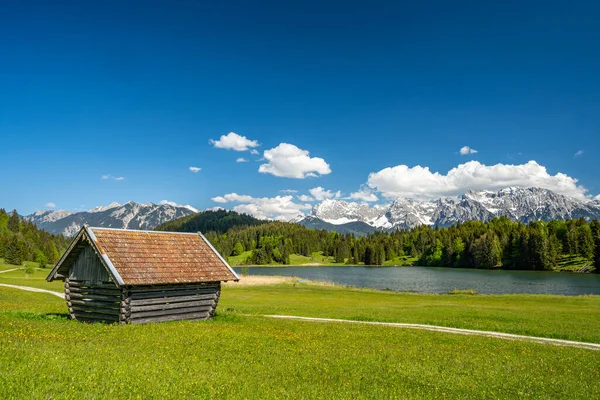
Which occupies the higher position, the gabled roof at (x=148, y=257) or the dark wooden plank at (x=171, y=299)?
the gabled roof at (x=148, y=257)

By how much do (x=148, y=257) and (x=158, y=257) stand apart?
728 millimetres

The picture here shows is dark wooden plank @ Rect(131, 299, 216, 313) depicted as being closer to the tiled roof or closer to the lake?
the tiled roof

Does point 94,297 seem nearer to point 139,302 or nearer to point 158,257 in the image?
point 139,302

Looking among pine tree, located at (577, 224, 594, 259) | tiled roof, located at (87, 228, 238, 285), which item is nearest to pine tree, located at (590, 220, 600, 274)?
pine tree, located at (577, 224, 594, 259)

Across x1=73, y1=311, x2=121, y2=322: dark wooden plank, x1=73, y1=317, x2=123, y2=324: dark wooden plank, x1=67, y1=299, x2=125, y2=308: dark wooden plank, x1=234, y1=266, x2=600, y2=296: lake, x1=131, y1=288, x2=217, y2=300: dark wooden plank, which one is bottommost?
x1=234, y1=266, x2=600, y2=296: lake

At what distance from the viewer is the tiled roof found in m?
25.4

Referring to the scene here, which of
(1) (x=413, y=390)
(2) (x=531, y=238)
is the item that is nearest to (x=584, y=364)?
(1) (x=413, y=390)

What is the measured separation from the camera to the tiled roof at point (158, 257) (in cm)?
2542

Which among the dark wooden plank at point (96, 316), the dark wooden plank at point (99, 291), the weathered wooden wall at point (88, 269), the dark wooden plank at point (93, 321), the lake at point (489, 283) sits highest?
the weathered wooden wall at point (88, 269)

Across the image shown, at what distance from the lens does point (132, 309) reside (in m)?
24.9

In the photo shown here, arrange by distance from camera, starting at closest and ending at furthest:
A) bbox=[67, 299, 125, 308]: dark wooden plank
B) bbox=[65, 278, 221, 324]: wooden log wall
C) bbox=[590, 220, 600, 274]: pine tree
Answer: bbox=[65, 278, 221, 324]: wooden log wall
bbox=[67, 299, 125, 308]: dark wooden plank
bbox=[590, 220, 600, 274]: pine tree

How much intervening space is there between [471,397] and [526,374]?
4568mm

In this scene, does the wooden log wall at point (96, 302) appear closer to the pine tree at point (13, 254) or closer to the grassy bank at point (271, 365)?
the grassy bank at point (271, 365)

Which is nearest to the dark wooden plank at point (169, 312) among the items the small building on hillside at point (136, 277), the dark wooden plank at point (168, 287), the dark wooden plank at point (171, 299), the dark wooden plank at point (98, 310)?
the small building on hillside at point (136, 277)
